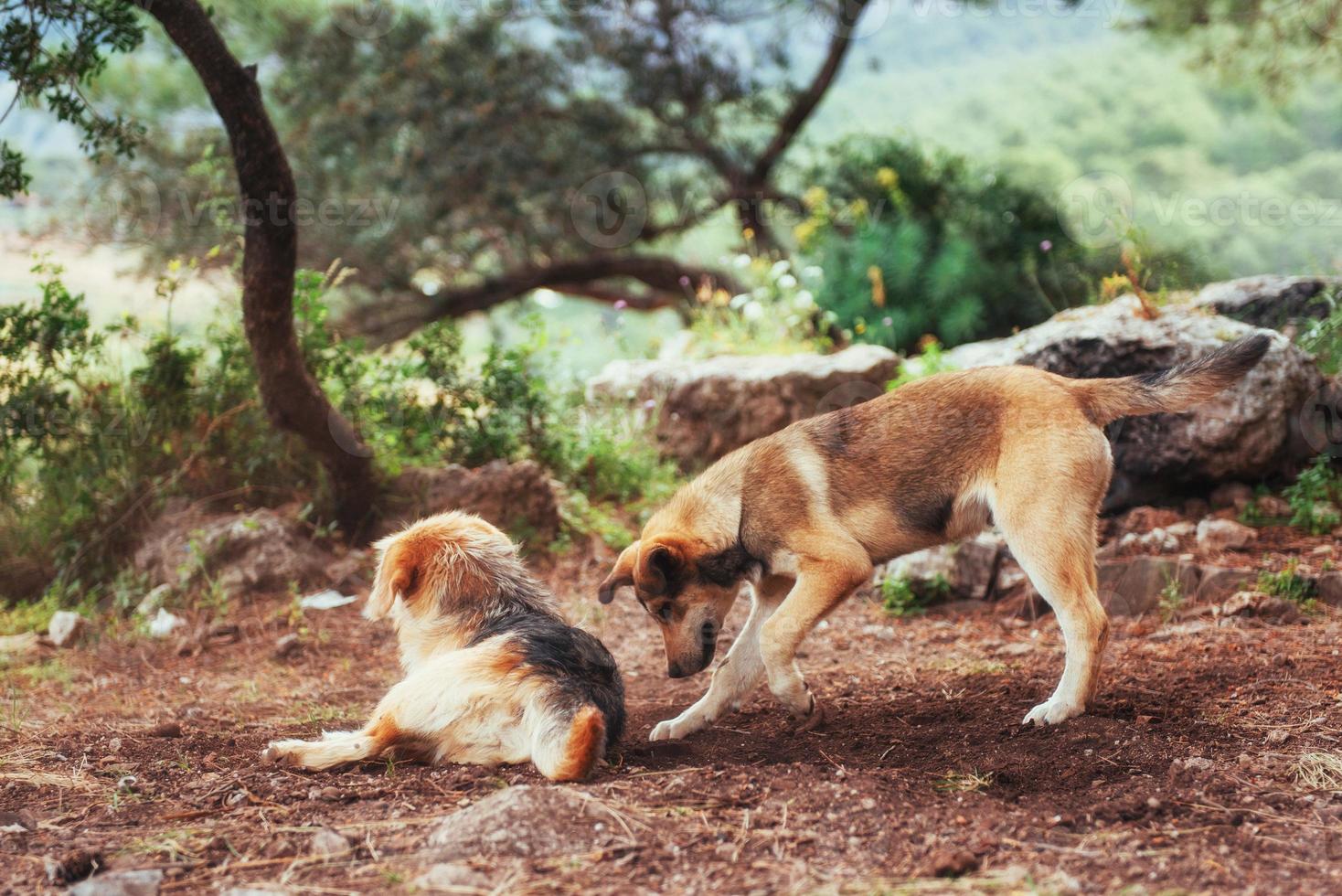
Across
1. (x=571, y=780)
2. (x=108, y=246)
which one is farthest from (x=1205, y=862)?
(x=108, y=246)

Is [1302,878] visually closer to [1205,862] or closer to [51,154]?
[1205,862]

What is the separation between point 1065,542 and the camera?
4586 millimetres

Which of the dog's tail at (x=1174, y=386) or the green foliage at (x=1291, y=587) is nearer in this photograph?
the dog's tail at (x=1174, y=386)

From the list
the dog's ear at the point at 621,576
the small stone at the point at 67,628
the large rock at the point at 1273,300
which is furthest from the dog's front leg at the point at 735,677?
the large rock at the point at 1273,300

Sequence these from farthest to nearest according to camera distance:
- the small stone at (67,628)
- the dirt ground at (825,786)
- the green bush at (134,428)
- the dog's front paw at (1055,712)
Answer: the green bush at (134,428)
the small stone at (67,628)
the dog's front paw at (1055,712)
the dirt ground at (825,786)

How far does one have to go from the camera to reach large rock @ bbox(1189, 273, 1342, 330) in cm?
809

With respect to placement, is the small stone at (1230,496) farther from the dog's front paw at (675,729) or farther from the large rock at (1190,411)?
the dog's front paw at (675,729)

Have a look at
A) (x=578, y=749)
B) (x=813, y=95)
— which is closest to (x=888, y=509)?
(x=578, y=749)

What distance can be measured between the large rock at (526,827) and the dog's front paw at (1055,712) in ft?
6.55

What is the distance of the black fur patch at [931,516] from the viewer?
494 centimetres

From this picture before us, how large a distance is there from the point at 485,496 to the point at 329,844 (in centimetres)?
478

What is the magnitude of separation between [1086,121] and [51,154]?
56.2 ft

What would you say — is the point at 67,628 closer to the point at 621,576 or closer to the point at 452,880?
the point at 621,576

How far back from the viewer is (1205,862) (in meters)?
3.16
